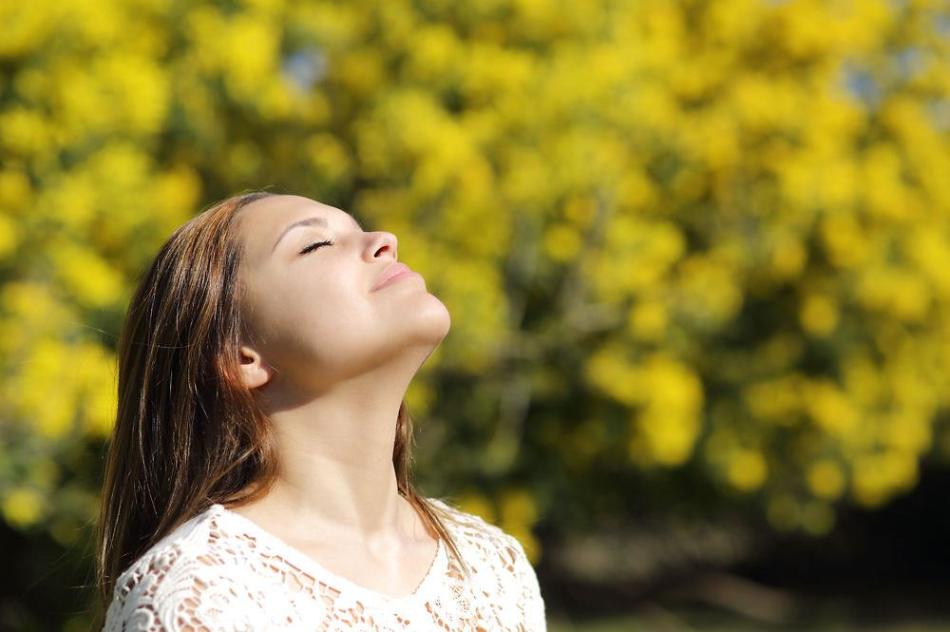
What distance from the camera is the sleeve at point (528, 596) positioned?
1949 millimetres

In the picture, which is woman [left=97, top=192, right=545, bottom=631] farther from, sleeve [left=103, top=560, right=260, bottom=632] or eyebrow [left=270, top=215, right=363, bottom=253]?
sleeve [left=103, top=560, right=260, bottom=632]

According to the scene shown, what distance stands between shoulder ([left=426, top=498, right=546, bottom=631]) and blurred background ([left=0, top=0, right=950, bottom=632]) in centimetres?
245

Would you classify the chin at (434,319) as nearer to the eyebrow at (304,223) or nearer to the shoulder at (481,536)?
the eyebrow at (304,223)

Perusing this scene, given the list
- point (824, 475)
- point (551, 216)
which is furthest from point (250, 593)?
point (824, 475)

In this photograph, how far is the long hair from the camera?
173cm

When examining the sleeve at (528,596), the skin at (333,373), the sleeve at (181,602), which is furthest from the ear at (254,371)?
the sleeve at (528,596)

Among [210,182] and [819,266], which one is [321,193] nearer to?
[210,182]

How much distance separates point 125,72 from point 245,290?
3327mm

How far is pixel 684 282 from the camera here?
21.9ft

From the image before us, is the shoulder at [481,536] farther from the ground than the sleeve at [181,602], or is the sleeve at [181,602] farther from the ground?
the sleeve at [181,602]

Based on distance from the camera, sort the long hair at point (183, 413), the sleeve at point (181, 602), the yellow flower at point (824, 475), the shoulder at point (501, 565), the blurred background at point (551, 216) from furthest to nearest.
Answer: the yellow flower at point (824, 475) → the blurred background at point (551, 216) → the shoulder at point (501, 565) → the long hair at point (183, 413) → the sleeve at point (181, 602)

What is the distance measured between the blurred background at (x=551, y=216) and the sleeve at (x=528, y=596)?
2482 millimetres

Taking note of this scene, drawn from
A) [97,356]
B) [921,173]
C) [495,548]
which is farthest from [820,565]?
[495,548]

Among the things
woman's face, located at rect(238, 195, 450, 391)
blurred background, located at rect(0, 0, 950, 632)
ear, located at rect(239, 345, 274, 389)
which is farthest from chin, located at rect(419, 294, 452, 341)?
blurred background, located at rect(0, 0, 950, 632)
